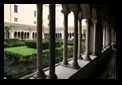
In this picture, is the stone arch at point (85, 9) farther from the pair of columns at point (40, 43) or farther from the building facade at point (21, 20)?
the building facade at point (21, 20)

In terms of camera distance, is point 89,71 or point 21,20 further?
point 21,20

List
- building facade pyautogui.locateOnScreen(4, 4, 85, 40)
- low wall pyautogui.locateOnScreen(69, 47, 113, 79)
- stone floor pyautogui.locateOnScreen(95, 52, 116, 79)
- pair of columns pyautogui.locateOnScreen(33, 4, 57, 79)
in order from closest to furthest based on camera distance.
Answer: pair of columns pyautogui.locateOnScreen(33, 4, 57, 79), low wall pyautogui.locateOnScreen(69, 47, 113, 79), stone floor pyautogui.locateOnScreen(95, 52, 116, 79), building facade pyautogui.locateOnScreen(4, 4, 85, 40)

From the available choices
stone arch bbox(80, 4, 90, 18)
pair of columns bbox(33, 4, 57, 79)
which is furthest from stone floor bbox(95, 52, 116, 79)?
pair of columns bbox(33, 4, 57, 79)

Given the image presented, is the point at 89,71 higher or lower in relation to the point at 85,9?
lower

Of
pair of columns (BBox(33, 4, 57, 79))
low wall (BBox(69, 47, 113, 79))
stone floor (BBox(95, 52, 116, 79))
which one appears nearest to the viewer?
pair of columns (BBox(33, 4, 57, 79))

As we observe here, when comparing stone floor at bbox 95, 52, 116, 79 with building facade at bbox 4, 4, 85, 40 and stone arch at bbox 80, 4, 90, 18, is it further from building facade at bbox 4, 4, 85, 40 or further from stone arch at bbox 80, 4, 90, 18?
building facade at bbox 4, 4, 85, 40

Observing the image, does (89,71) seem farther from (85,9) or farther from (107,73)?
(85,9)

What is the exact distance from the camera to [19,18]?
96.0 feet

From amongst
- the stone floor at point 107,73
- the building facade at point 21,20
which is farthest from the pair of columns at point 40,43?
the building facade at point 21,20

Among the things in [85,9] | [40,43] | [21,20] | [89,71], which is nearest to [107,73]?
[89,71]

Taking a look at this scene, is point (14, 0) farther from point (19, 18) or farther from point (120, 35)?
point (19, 18)

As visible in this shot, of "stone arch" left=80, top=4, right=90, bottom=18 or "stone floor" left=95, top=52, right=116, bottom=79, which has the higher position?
"stone arch" left=80, top=4, right=90, bottom=18

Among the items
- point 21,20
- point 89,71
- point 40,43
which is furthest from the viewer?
point 21,20

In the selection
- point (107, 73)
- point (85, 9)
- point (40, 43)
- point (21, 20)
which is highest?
point (21, 20)
